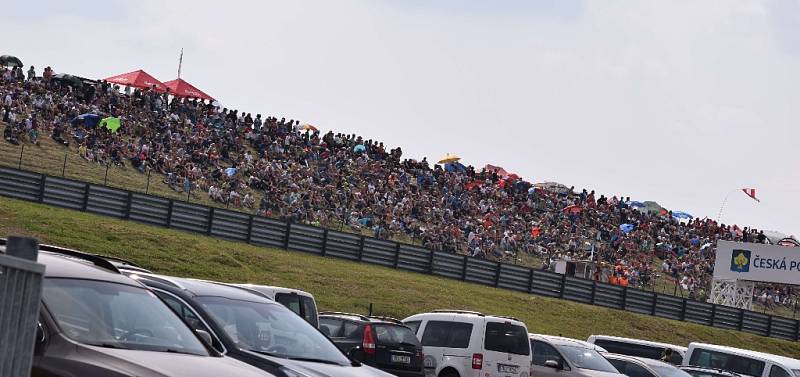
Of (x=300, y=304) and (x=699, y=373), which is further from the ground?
(x=300, y=304)

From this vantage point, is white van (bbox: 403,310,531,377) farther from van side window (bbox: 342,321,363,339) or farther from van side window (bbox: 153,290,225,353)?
van side window (bbox: 153,290,225,353)

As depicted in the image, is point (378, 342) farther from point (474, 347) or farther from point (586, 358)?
point (586, 358)

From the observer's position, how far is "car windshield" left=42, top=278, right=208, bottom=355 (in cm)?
809

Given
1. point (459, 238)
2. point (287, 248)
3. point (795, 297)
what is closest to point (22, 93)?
point (287, 248)

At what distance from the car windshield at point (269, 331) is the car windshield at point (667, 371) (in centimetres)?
1334

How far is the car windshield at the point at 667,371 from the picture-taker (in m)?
23.4

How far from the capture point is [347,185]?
48.5 metres

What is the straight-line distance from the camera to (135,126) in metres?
45.0

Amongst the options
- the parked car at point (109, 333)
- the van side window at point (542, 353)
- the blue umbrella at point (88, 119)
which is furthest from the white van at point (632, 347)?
the parked car at point (109, 333)

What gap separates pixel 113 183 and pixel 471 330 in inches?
900

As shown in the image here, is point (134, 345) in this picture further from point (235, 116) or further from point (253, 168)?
point (235, 116)

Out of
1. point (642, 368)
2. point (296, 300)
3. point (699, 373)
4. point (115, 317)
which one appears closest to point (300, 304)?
point (296, 300)

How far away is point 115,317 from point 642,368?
54.9 feet

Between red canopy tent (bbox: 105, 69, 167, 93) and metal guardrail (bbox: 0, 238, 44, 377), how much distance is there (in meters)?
43.8
